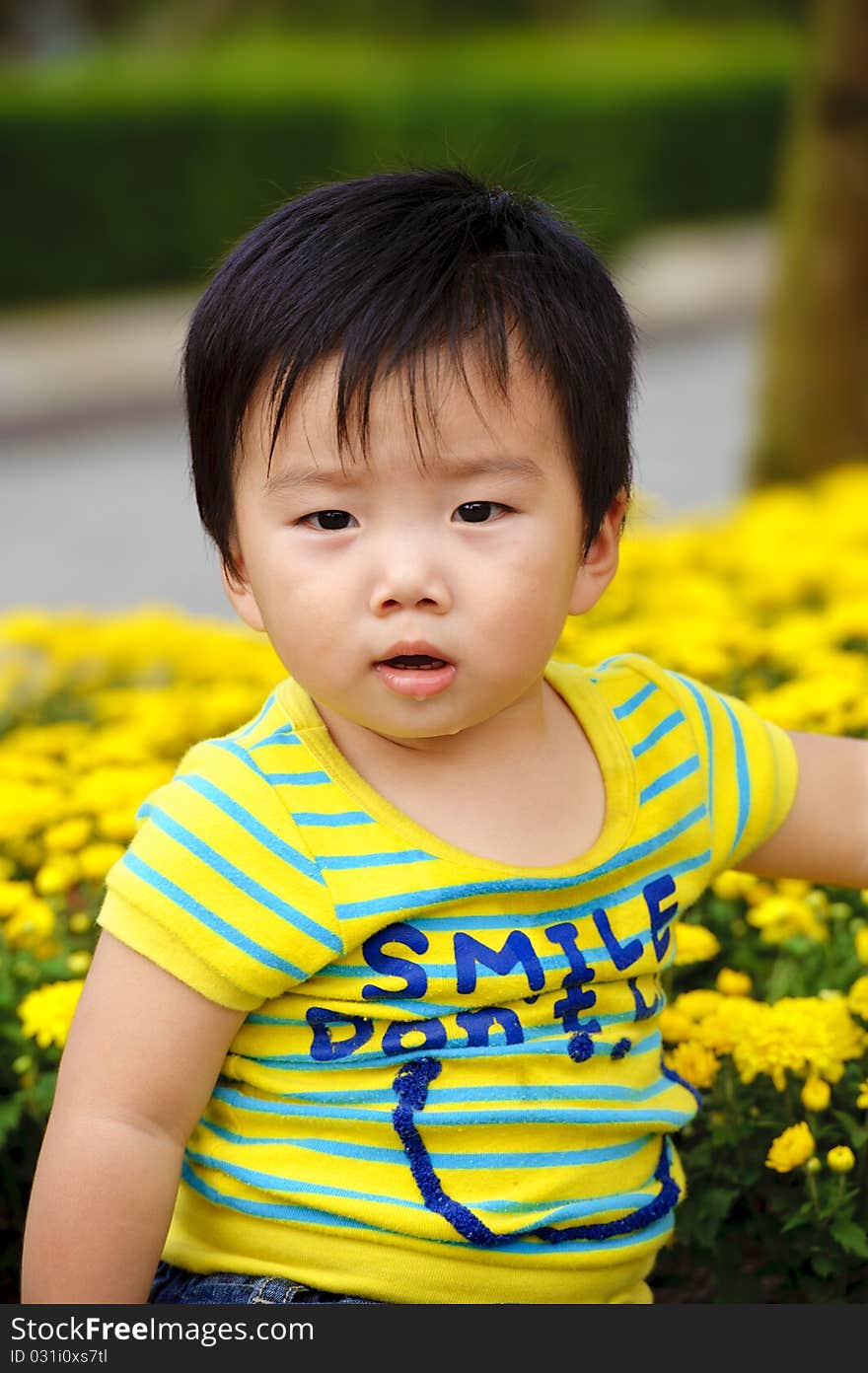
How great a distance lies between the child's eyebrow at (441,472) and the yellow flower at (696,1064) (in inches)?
27.2

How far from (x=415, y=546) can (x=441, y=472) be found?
0.07 metres

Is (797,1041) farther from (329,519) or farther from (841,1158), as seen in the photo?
(329,519)

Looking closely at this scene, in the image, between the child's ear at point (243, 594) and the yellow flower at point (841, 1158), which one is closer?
the child's ear at point (243, 594)

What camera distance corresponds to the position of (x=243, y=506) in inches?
63.1

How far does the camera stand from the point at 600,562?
1.72 m

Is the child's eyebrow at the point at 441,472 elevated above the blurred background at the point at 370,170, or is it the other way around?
the child's eyebrow at the point at 441,472

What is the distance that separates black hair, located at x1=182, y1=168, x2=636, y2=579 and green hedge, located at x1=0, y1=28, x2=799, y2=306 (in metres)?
10.1

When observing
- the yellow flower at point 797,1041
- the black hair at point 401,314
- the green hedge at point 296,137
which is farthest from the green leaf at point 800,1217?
the green hedge at point 296,137

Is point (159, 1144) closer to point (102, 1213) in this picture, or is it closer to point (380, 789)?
point (102, 1213)

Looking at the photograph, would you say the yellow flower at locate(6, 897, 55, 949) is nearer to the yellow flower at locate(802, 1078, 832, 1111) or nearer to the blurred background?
the yellow flower at locate(802, 1078, 832, 1111)

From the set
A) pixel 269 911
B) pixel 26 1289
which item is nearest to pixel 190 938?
pixel 269 911

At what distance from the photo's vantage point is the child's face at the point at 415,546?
150 centimetres

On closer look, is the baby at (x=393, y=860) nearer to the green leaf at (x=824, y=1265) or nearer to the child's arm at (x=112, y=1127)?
the child's arm at (x=112, y=1127)

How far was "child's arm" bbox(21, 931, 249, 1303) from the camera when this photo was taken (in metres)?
1.52
